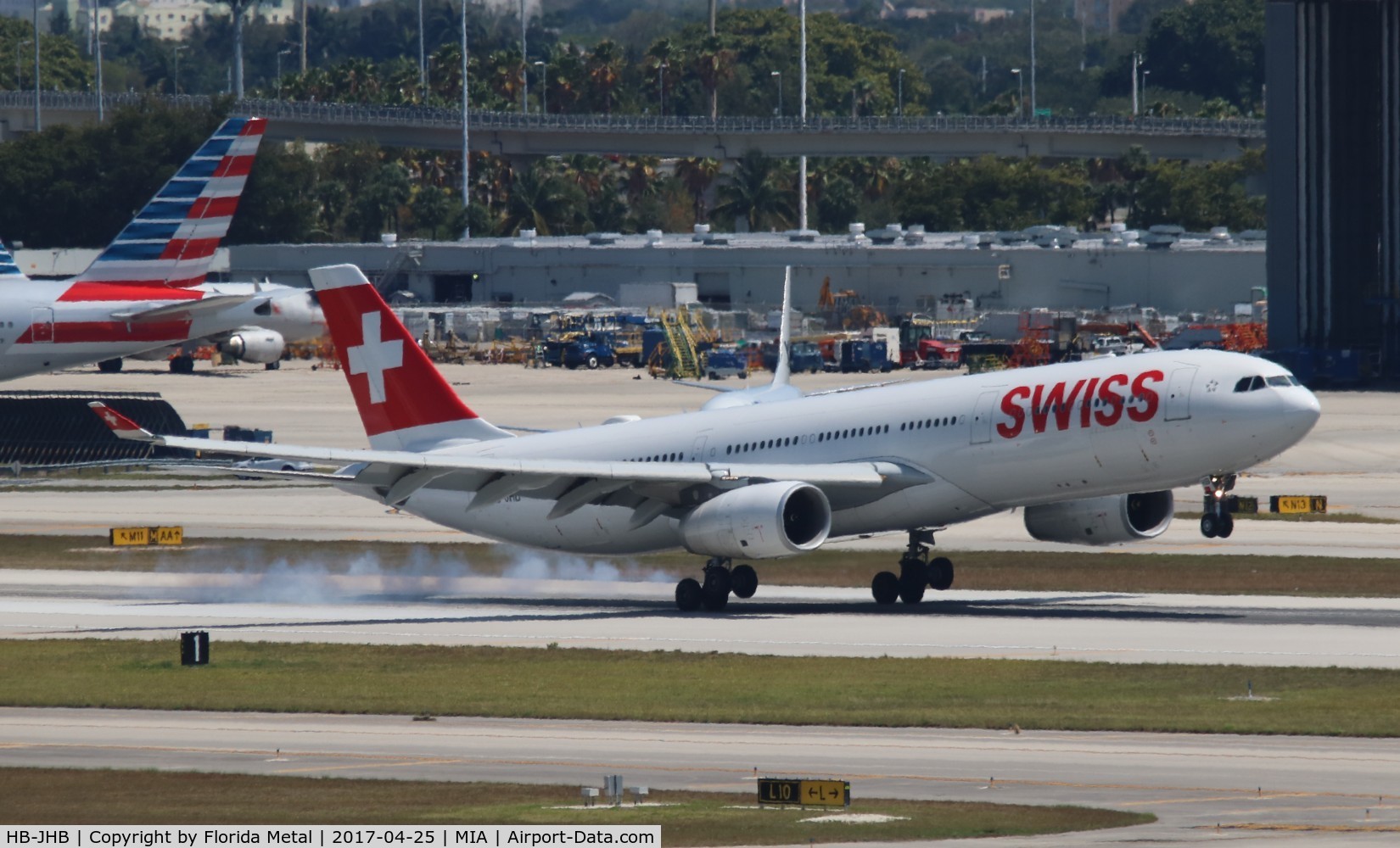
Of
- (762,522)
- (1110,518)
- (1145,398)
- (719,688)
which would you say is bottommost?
(719,688)

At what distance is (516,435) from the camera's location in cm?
5234

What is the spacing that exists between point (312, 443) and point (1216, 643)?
5847cm

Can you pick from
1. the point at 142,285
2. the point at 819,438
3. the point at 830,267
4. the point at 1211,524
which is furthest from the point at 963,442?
the point at 830,267

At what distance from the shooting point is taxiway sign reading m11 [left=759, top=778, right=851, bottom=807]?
24000mm

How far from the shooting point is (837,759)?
27.9 meters

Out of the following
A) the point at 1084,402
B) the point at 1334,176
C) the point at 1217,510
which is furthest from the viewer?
the point at 1334,176

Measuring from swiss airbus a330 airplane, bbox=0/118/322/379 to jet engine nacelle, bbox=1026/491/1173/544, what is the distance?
59.0 metres

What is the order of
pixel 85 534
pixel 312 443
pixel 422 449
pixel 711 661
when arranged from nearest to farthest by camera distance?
pixel 711 661 → pixel 422 449 → pixel 85 534 → pixel 312 443

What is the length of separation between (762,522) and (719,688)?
969 centimetres

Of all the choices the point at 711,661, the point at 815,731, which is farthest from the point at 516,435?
the point at 815,731

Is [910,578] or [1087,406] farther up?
[1087,406]

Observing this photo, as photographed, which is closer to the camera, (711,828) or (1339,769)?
(711,828)

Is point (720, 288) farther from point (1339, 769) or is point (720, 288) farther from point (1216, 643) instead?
point (1339, 769)

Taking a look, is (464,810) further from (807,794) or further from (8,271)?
(8,271)
